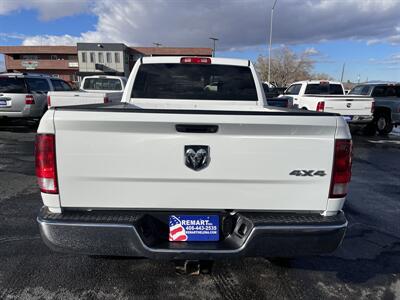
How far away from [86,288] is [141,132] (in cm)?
160

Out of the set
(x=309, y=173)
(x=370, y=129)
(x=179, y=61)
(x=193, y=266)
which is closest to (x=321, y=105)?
(x=370, y=129)

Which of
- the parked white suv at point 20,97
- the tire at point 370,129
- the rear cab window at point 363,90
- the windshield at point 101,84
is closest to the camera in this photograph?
the parked white suv at point 20,97

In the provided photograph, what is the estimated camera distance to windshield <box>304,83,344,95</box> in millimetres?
13516

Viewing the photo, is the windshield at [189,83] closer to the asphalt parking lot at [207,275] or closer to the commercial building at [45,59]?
the asphalt parking lot at [207,275]

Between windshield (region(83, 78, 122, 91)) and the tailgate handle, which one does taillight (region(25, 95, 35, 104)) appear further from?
the tailgate handle

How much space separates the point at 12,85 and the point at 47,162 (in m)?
11.1

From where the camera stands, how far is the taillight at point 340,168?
2.40 metres

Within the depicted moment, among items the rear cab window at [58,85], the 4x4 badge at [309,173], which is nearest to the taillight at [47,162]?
the 4x4 badge at [309,173]

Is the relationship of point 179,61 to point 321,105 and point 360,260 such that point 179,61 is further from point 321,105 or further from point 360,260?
point 321,105

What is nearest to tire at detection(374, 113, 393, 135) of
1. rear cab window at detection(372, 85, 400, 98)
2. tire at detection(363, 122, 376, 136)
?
tire at detection(363, 122, 376, 136)

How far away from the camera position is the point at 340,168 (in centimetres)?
245

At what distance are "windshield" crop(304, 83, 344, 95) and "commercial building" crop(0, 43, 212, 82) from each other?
48.3 m

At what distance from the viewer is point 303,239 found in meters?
2.43

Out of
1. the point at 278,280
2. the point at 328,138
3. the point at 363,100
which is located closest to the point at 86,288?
the point at 278,280
